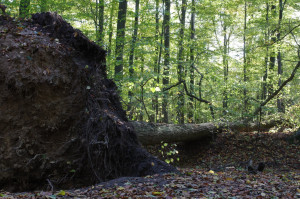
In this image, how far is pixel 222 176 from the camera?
18.0 ft

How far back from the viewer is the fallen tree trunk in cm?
850

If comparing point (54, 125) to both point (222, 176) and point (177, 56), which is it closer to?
point (222, 176)

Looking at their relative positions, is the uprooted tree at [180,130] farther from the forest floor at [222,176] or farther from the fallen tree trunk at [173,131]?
the forest floor at [222,176]

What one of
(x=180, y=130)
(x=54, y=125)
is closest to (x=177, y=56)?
(x=180, y=130)

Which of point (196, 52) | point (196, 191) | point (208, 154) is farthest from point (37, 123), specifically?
point (196, 52)

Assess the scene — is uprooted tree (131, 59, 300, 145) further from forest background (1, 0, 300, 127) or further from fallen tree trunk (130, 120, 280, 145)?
forest background (1, 0, 300, 127)

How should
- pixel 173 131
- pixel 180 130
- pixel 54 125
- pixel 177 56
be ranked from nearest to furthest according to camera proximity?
pixel 54 125 → pixel 173 131 → pixel 180 130 → pixel 177 56

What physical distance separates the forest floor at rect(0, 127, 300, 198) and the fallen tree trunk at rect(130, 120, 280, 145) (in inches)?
25.8

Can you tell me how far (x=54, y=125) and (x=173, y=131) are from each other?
5203 mm

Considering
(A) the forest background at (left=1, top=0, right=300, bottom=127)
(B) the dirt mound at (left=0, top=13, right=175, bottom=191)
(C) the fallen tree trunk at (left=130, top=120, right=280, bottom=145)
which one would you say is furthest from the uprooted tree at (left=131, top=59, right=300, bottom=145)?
(B) the dirt mound at (left=0, top=13, right=175, bottom=191)

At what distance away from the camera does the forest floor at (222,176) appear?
3754mm

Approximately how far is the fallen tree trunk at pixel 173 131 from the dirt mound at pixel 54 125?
244cm

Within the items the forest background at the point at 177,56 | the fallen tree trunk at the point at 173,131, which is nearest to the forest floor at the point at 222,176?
the fallen tree trunk at the point at 173,131

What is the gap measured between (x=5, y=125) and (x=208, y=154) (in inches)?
303
